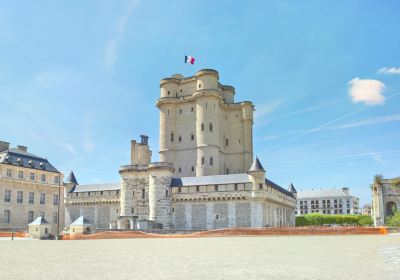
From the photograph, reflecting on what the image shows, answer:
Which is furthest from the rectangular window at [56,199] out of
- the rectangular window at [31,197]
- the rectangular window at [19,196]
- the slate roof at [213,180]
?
the slate roof at [213,180]

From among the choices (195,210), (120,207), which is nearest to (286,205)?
(195,210)

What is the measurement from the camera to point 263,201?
5253 centimetres

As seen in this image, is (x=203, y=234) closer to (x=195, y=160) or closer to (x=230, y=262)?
(x=195, y=160)

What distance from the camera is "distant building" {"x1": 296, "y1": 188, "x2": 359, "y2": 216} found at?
128750 millimetres

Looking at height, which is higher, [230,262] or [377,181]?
[377,181]

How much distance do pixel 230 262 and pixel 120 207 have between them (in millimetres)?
48376

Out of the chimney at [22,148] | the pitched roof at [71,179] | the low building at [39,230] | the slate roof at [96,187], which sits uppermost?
the chimney at [22,148]

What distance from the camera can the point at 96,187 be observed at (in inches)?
2586

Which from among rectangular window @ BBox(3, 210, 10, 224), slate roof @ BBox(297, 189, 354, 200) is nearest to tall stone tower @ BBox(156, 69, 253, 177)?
rectangular window @ BBox(3, 210, 10, 224)

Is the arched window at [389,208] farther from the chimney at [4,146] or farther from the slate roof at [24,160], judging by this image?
the chimney at [4,146]

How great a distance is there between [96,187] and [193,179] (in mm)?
17707

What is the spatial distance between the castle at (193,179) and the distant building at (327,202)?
5731cm

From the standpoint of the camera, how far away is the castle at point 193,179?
53.1m

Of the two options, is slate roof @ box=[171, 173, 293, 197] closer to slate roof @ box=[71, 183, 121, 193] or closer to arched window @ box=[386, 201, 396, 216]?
slate roof @ box=[71, 183, 121, 193]
